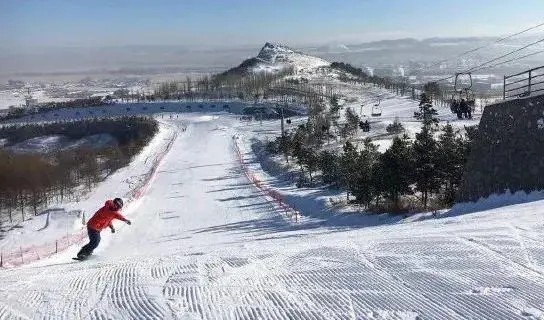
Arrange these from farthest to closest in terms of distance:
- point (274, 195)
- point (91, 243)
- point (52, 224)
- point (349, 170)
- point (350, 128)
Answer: point (350, 128) → point (274, 195) → point (349, 170) → point (52, 224) → point (91, 243)

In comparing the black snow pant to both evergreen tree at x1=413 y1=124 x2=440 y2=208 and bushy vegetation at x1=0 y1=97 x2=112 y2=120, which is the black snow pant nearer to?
evergreen tree at x1=413 y1=124 x2=440 y2=208

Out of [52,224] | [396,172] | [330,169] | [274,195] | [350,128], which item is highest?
[396,172]

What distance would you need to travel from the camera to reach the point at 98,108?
6772 inches

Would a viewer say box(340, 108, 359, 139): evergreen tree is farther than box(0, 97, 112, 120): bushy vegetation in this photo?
No

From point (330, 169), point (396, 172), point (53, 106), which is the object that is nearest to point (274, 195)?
point (330, 169)

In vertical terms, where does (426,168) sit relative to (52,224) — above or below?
above

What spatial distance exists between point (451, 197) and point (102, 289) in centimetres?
1971

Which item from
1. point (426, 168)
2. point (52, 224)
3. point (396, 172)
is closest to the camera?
point (396, 172)

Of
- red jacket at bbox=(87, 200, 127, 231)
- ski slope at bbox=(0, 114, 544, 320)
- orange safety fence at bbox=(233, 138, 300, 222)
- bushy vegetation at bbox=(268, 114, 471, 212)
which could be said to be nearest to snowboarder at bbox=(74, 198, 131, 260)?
red jacket at bbox=(87, 200, 127, 231)

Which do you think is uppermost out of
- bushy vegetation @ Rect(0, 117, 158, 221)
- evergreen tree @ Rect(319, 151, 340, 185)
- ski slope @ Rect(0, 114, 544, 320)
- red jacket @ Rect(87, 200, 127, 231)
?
ski slope @ Rect(0, 114, 544, 320)

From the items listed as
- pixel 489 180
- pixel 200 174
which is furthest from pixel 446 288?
pixel 200 174

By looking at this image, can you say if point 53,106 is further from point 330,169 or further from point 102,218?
point 102,218

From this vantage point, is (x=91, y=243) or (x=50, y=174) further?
(x=50, y=174)

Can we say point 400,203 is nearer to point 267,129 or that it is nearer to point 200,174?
point 200,174
